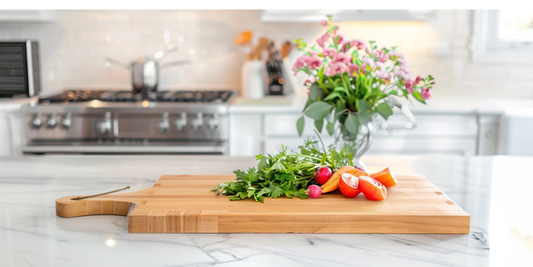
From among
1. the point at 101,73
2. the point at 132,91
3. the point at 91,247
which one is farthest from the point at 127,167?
the point at 101,73

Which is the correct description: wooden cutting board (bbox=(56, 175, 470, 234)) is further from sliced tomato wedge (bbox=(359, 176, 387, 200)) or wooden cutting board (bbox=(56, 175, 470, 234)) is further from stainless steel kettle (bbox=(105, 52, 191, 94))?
stainless steel kettle (bbox=(105, 52, 191, 94))

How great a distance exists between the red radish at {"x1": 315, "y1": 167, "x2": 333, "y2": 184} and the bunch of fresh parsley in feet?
0.09

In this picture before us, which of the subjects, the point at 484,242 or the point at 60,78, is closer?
the point at 484,242

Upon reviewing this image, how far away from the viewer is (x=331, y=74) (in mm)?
1433

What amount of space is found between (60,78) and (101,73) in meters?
0.28

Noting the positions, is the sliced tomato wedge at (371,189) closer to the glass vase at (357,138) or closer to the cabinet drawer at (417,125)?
the glass vase at (357,138)

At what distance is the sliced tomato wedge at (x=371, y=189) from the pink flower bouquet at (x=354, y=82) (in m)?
0.32

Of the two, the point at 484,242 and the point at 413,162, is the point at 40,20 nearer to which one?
the point at 413,162

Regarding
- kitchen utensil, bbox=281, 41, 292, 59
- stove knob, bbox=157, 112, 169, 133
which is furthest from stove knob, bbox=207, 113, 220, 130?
kitchen utensil, bbox=281, 41, 292, 59

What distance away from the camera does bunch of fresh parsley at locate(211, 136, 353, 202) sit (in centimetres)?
115

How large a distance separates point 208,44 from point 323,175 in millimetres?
2332

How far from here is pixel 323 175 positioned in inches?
47.1

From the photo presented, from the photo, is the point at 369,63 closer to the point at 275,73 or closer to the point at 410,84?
the point at 410,84

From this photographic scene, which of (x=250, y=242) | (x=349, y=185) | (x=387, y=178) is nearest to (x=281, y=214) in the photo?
(x=250, y=242)
